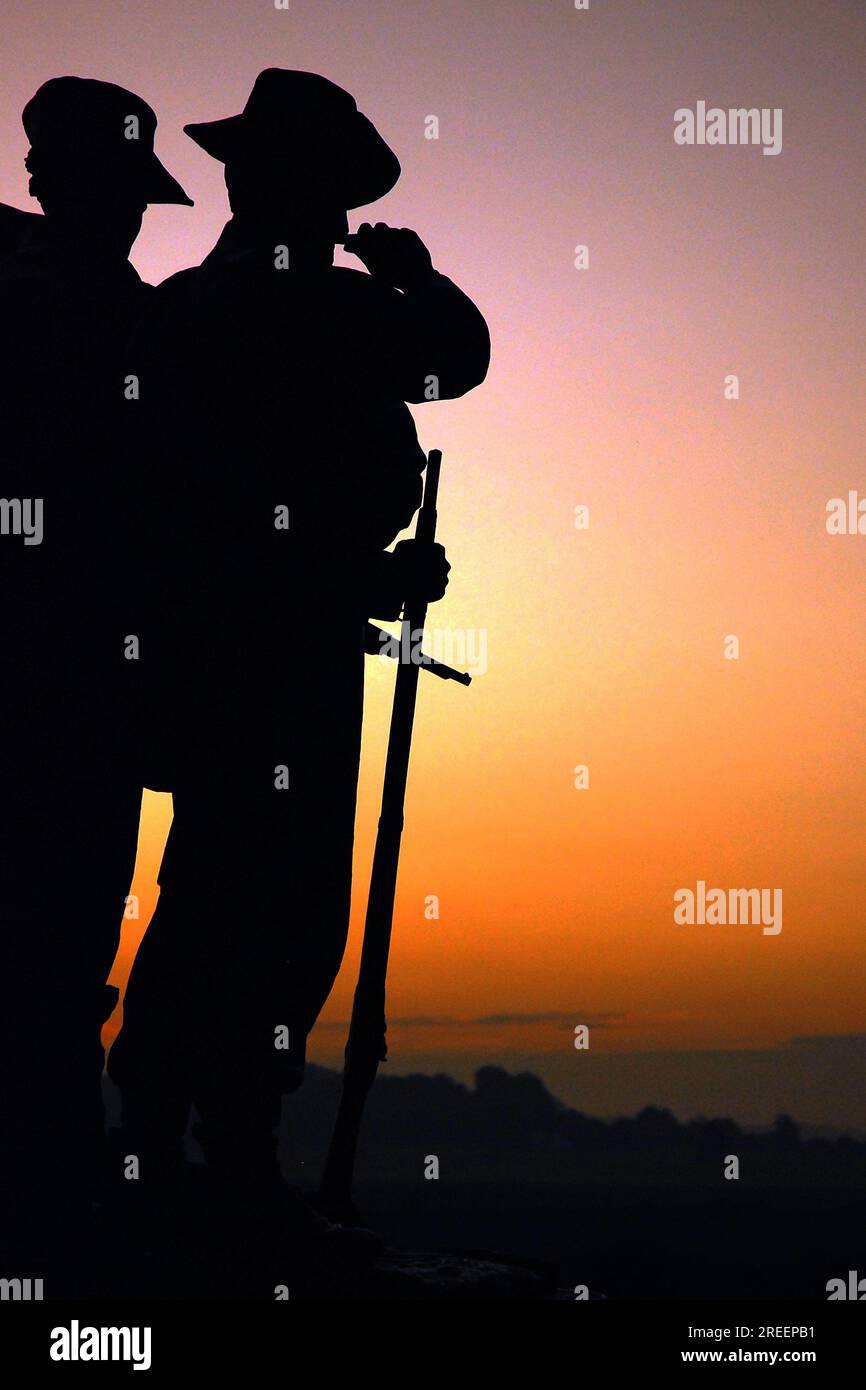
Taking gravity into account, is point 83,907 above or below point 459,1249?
above

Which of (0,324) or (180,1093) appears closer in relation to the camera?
(180,1093)

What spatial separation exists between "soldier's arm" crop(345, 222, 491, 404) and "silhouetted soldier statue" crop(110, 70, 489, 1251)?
1 centimetres

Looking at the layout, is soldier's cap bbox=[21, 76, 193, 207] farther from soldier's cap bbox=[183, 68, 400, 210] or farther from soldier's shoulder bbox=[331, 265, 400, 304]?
soldier's shoulder bbox=[331, 265, 400, 304]

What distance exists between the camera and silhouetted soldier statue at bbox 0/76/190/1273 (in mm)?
8211

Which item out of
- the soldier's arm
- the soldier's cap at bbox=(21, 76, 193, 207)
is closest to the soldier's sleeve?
the soldier's arm

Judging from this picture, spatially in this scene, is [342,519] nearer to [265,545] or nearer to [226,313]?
[265,545]

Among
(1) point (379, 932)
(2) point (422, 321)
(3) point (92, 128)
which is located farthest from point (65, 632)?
(3) point (92, 128)

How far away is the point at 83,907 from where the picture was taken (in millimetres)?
8391

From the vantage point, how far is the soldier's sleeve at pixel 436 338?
8039 millimetres

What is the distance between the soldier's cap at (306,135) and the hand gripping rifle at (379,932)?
4.40 feet

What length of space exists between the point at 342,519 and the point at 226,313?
40.3 inches

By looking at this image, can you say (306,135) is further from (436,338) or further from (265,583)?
(265,583)
